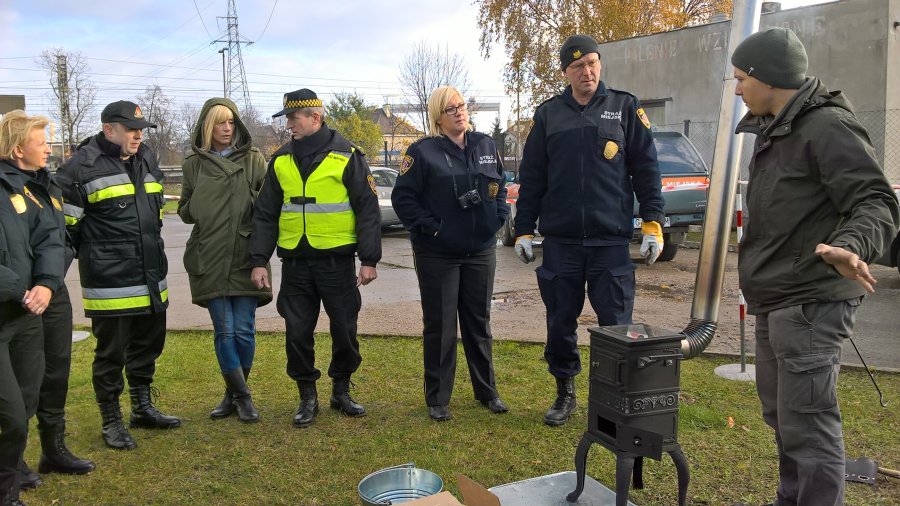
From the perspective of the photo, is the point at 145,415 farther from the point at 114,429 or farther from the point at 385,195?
the point at 385,195

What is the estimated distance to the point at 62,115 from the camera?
135 ft

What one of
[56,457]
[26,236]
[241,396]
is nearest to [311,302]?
[241,396]

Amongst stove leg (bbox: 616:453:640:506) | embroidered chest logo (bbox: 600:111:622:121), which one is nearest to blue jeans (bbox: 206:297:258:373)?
embroidered chest logo (bbox: 600:111:622:121)

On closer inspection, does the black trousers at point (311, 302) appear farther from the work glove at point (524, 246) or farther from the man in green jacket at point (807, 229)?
the man in green jacket at point (807, 229)

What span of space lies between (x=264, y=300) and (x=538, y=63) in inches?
1075

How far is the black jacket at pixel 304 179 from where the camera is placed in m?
4.90

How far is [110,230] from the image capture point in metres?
4.55

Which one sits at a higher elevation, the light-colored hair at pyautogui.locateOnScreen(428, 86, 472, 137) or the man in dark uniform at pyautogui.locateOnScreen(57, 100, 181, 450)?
the light-colored hair at pyautogui.locateOnScreen(428, 86, 472, 137)

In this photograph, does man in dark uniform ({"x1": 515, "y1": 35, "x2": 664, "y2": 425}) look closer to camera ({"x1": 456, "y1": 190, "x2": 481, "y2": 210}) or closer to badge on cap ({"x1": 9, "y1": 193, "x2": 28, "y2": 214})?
camera ({"x1": 456, "y1": 190, "x2": 481, "y2": 210})

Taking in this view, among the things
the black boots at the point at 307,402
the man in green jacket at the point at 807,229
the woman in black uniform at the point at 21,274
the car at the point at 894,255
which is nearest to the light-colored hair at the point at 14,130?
the woman in black uniform at the point at 21,274

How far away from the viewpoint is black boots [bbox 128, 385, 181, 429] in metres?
4.91

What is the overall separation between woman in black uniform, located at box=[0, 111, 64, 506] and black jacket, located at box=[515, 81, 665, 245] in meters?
2.83

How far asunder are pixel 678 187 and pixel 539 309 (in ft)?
13.3

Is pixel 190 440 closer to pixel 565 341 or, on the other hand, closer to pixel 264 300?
pixel 264 300
